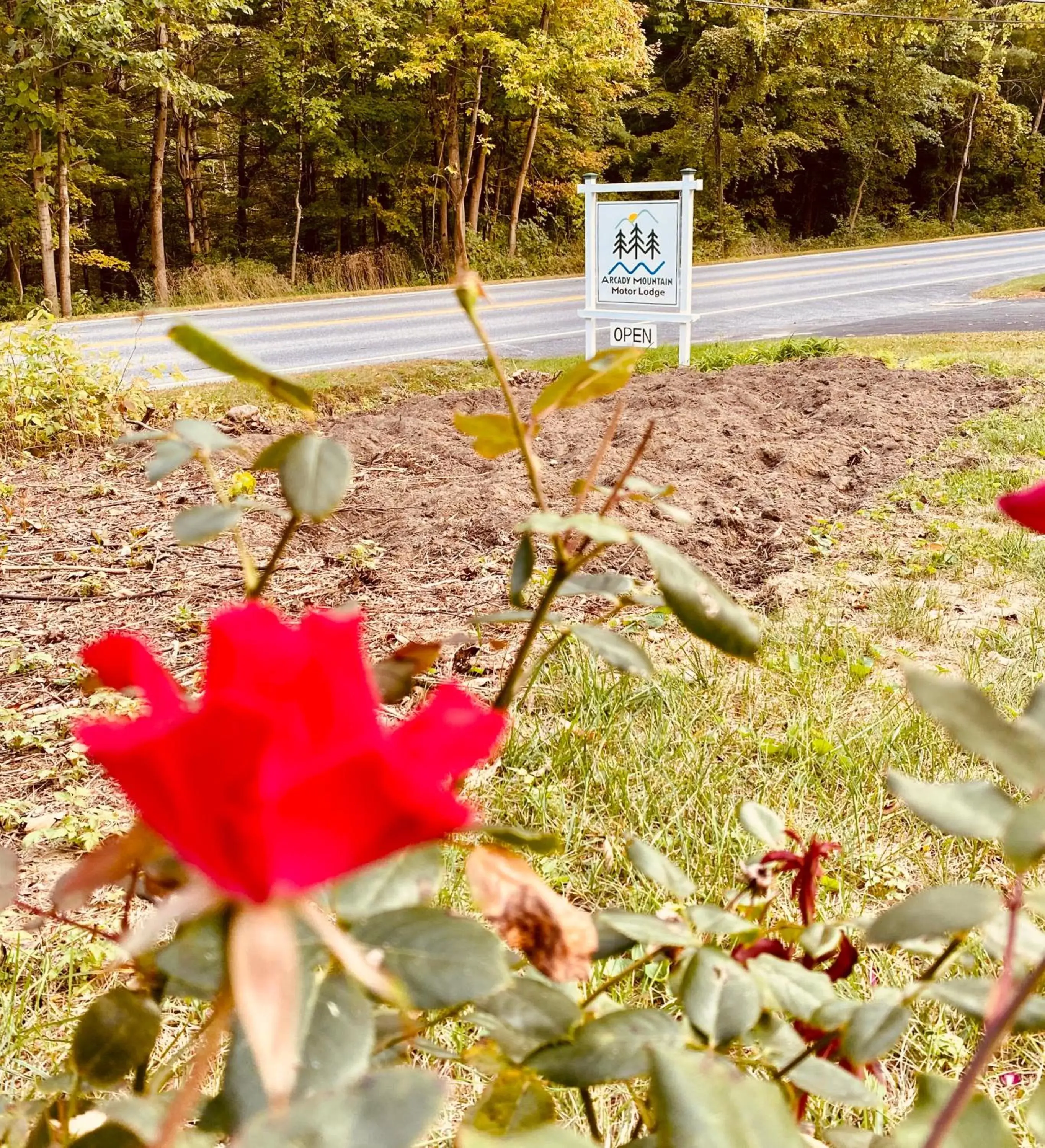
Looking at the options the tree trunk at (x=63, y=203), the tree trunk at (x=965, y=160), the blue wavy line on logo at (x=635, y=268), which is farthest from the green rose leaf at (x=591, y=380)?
the tree trunk at (x=965, y=160)

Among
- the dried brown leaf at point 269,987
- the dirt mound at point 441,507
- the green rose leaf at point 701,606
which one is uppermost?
the green rose leaf at point 701,606

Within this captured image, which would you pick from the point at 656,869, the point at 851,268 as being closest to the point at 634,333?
the point at 656,869

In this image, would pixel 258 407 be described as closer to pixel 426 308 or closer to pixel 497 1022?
pixel 497 1022

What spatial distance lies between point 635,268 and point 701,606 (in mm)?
6476

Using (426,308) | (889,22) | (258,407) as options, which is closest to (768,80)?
(889,22)

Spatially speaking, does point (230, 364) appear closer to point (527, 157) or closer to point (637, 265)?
point (637, 265)

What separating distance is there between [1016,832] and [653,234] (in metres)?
6.50

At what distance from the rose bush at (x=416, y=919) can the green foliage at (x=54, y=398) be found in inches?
159

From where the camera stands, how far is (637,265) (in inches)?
255

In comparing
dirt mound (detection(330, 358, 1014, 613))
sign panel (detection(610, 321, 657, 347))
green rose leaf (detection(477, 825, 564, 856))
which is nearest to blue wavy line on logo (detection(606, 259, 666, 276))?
sign panel (detection(610, 321, 657, 347))

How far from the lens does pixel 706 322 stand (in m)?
9.73

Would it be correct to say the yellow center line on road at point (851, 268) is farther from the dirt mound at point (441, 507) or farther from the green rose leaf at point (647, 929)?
the green rose leaf at point (647, 929)

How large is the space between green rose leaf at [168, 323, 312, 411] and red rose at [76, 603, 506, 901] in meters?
0.18

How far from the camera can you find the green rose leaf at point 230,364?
1.21 ft
